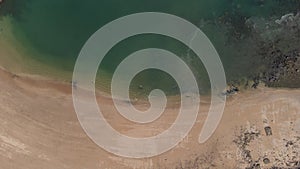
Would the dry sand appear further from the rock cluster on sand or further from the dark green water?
the dark green water

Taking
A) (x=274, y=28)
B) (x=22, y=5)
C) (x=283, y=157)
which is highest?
(x=274, y=28)

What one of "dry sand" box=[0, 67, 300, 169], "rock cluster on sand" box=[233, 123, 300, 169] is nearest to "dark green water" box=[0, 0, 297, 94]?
"dry sand" box=[0, 67, 300, 169]

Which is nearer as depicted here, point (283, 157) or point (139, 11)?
point (283, 157)

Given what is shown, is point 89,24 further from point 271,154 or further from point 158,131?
point 271,154

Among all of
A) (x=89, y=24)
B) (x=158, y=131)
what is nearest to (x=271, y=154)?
(x=158, y=131)

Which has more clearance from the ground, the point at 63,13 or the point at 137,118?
the point at 63,13

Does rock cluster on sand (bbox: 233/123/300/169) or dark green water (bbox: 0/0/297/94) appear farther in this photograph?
dark green water (bbox: 0/0/297/94)

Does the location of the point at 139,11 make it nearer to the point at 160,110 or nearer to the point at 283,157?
the point at 160,110

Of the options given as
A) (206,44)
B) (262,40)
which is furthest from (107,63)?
(262,40)
